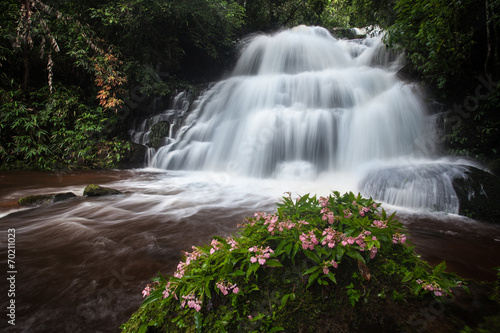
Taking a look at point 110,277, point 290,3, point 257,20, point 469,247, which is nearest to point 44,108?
point 110,277

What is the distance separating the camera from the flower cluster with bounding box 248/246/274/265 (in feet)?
4.98

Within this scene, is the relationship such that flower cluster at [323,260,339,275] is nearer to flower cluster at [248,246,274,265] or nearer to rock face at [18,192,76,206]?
flower cluster at [248,246,274,265]

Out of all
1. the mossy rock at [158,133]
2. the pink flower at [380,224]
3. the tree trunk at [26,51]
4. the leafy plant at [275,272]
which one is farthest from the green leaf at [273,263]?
the tree trunk at [26,51]

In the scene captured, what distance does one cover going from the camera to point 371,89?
9.69m

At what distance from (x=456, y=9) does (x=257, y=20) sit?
14339 mm

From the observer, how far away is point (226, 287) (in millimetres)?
1433

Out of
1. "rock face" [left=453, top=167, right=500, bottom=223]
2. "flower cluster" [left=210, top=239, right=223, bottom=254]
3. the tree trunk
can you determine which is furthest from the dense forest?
"flower cluster" [left=210, top=239, right=223, bottom=254]

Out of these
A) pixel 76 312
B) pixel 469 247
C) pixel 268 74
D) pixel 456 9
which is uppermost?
pixel 268 74

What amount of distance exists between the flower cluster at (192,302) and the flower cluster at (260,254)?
38 centimetres

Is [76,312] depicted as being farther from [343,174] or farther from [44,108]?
[44,108]

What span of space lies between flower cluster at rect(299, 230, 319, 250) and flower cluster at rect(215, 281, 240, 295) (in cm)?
51

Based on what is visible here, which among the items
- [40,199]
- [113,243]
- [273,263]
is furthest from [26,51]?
[273,263]

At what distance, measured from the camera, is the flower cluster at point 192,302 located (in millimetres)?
1362

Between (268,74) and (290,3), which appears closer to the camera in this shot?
(268,74)
